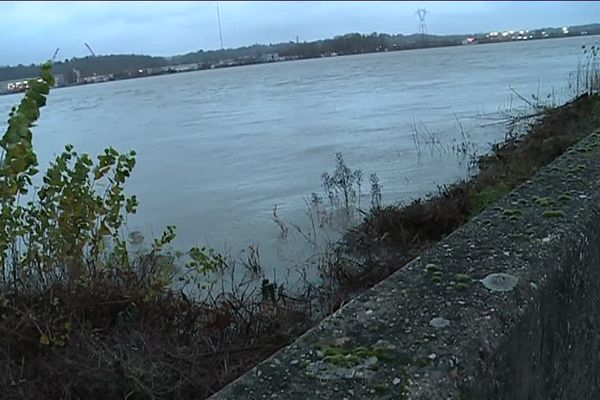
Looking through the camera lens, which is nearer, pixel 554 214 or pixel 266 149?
pixel 554 214

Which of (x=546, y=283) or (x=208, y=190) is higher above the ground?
(x=546, y=283)

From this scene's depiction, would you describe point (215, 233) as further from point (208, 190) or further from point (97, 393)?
point (97, 393)

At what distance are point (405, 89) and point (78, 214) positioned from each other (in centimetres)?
3472

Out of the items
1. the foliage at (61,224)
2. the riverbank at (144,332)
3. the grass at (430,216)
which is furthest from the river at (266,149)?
the foliage at (61,224)

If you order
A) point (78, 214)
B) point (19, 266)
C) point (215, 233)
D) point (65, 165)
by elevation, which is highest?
point (65, 165)

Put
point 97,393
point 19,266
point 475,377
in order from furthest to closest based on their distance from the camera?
point 19,266, point 97,393, point 475,377

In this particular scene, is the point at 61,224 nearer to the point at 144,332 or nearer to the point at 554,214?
the point at 144,332

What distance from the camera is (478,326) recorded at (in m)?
1.70

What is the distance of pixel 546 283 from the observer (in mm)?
1976

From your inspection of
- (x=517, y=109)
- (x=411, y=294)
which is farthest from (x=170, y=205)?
(x=517, y=109)

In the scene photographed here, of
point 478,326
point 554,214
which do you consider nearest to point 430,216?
point 554,214

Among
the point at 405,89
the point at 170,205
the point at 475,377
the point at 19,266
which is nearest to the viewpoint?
the point at 475,377

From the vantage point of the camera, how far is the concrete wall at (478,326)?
1530 mm

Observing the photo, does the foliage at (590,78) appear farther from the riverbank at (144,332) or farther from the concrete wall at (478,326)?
the concrete wall at (478,326)
